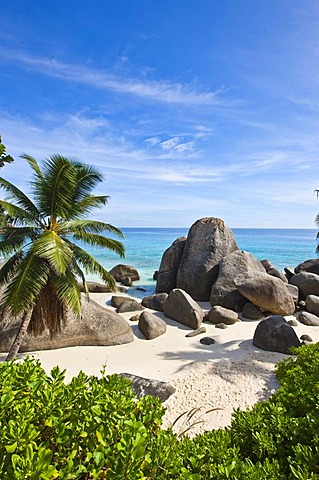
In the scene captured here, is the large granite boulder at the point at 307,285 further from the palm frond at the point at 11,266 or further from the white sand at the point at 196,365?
the palm frond at the point at 11,266

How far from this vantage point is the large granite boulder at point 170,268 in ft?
69.6

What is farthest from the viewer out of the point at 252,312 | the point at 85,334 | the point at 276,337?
the point at 252,312

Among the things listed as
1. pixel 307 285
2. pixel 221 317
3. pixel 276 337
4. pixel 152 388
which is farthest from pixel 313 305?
pixel 152 388

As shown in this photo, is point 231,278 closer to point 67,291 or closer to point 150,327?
point 150,327

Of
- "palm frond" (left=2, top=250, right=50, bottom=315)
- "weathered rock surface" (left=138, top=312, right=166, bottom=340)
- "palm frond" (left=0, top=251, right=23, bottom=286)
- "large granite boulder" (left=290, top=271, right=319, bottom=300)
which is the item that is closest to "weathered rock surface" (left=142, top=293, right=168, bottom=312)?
"weathered rock surface" (left=138, top=312, right=166, bottom=340)

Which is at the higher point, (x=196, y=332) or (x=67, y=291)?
(x=67, y=291)

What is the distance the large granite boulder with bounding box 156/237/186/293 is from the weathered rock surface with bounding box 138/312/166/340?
8.11 m

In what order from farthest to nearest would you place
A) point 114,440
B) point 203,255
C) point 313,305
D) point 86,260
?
point 203,255, point 313,305, point 86,260, point 114,440

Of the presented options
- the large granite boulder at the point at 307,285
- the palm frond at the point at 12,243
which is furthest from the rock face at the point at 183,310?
the large granite boulder at the point at 307,285

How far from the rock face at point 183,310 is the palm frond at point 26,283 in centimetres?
728

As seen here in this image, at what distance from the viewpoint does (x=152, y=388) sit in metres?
7.53

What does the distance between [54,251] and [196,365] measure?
5.90m

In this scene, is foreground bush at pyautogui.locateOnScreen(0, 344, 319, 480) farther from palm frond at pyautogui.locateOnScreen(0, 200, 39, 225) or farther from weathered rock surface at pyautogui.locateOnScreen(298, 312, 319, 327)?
weathered rock surface at pyautogui.locateOnScreen(298, 312, 319, 327)

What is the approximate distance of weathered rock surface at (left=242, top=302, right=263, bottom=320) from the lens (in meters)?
15.2
